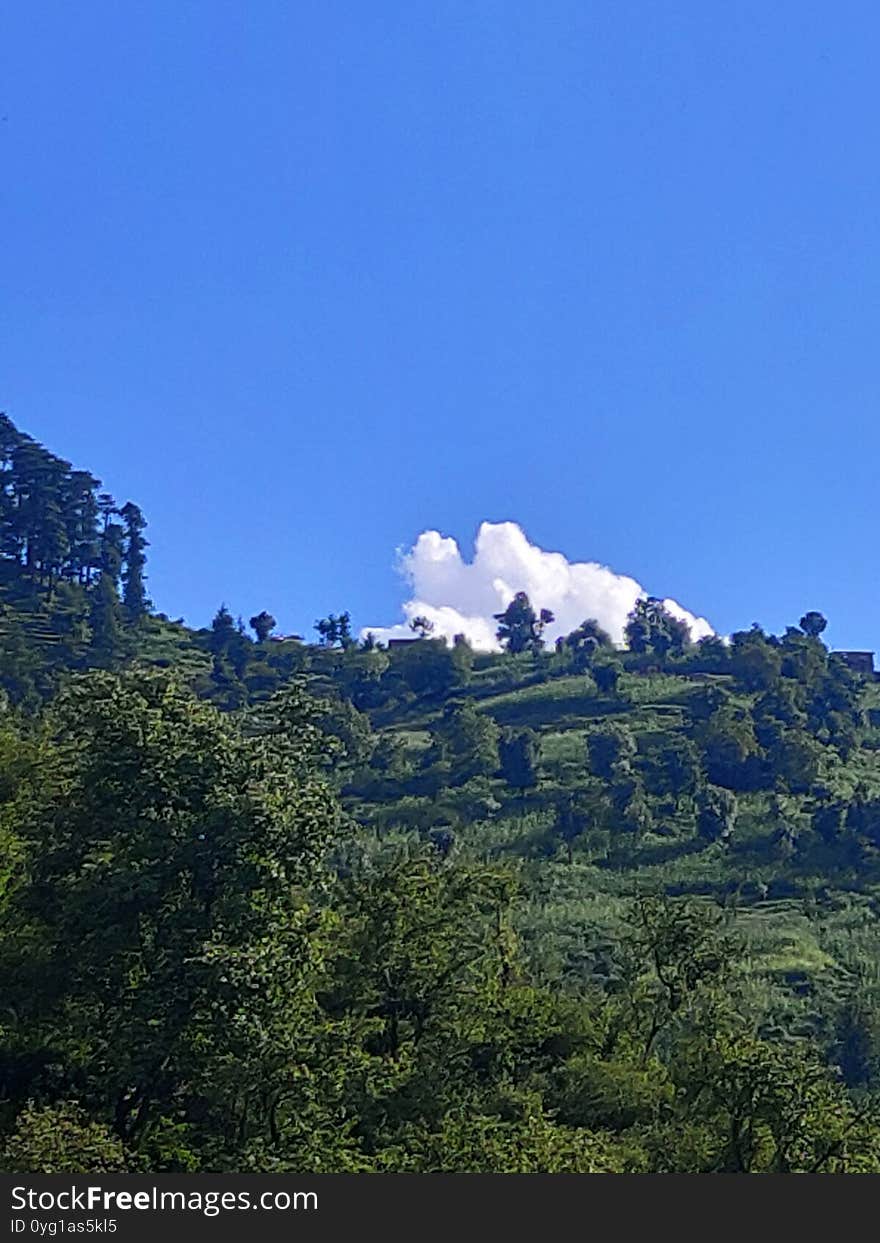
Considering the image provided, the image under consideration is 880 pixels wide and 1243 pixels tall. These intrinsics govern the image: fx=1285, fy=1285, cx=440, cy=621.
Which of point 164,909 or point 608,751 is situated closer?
point 164,909

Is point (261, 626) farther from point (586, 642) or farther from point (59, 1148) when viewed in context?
point (59, 1148)

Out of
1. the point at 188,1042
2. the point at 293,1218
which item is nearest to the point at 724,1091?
the point at 188,1042

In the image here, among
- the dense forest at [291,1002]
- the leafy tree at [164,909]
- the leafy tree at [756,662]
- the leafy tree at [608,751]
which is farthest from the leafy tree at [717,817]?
the leafy tree at [164,909]

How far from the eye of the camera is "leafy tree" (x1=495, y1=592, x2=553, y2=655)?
491ft

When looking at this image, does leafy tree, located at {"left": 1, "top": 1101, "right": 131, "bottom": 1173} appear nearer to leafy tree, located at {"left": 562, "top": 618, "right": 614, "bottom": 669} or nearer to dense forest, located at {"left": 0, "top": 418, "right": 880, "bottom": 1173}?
dense forest, located at {"left": 0, "top": 418, "right": 880, "bottom": 1173}

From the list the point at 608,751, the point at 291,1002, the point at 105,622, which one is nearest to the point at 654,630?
the point at 608,751

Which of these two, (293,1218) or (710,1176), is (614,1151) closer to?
(710,1176)

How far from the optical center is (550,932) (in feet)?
239

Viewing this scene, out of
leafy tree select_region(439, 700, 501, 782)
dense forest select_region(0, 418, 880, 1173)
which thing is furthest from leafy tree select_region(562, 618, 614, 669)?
dense forest select_region(0, 418, 880, 1173)

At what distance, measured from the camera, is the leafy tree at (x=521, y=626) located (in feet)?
491

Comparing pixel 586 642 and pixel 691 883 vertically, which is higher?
pixel 586 642

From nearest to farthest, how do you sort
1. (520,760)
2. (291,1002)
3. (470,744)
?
(291,1002) → (520,760) → (470,744)

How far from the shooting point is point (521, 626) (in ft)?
495

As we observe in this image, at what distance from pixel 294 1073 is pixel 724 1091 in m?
7.88
